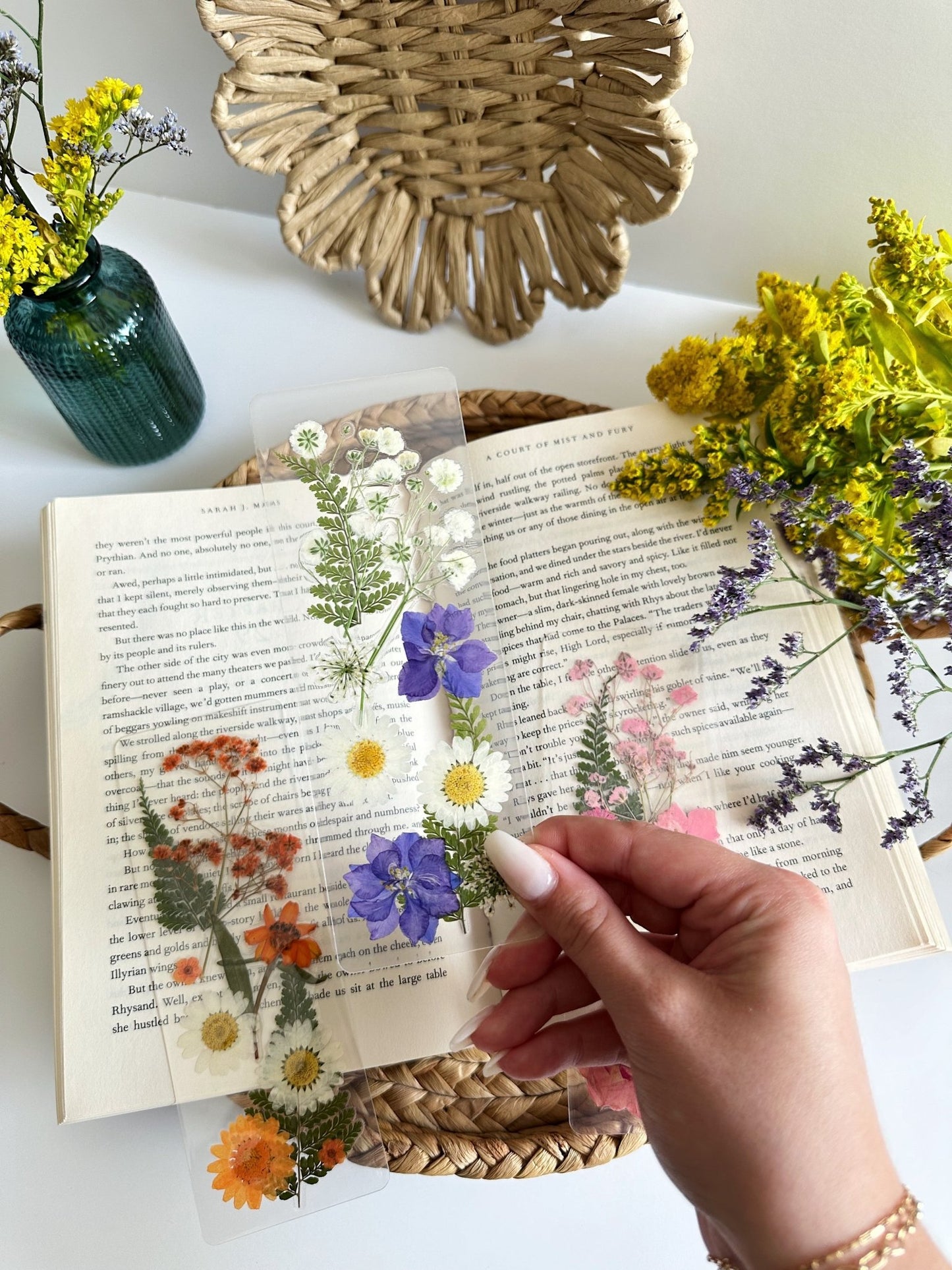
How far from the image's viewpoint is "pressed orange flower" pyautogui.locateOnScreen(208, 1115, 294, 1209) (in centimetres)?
61

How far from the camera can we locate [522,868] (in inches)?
21.7

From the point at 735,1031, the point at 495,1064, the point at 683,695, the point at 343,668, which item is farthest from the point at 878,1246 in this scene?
the point at 343,668

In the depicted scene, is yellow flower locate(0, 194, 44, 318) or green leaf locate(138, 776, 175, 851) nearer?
yellow flower locate(0, 194, 44, 318)

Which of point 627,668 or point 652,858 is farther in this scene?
point 627,668

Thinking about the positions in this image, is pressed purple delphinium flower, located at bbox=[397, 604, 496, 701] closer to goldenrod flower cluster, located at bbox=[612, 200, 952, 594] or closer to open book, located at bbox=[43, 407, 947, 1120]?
open book, located at bbox=[43, 407, 947, 1120]

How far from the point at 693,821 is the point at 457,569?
0.25 metres

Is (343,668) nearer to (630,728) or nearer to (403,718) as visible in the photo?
(403,718)

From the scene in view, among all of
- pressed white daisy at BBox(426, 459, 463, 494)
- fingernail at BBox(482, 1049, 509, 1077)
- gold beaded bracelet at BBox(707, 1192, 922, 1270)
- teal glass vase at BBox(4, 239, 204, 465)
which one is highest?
teal glass vase at BBox(4, 239, 204, 465)

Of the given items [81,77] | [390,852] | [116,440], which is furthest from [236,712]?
[81,77]

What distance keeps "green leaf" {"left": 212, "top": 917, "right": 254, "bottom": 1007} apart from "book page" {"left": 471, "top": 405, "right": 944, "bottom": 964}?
23 cm

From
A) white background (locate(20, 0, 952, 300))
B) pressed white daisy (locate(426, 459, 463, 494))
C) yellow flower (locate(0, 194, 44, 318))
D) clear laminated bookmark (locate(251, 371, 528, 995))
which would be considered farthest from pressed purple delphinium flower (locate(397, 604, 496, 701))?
white background (locate(20, 0, 952, 300))

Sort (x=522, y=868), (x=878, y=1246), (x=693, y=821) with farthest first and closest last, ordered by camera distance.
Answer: (x=693, y=821) → (x=522, y=868) → (x=878, y=1246)

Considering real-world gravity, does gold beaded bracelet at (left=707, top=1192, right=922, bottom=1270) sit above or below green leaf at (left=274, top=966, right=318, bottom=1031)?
below

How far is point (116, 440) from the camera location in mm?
787
